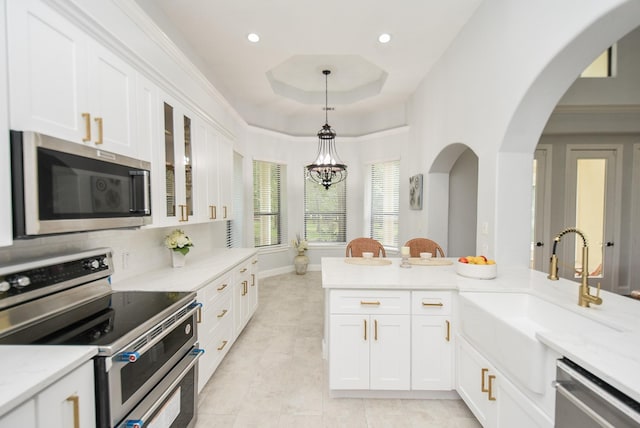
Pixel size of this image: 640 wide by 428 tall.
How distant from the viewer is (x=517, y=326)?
161 centimetres

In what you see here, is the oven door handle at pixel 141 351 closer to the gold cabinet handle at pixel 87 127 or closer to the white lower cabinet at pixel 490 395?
the gold cabinet handle at pixel 87 127

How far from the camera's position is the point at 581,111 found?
13.8 ft

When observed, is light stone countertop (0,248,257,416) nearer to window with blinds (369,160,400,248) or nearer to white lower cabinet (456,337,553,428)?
white lower cabinet (456,337,553,428)

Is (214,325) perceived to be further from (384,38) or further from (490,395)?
(384,38)

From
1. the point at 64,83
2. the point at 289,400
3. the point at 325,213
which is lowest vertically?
the point at 289,400

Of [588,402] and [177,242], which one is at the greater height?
[177,242]

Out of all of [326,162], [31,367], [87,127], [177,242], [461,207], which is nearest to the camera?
[31,367]

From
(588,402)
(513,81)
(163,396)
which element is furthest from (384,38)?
(163,396)

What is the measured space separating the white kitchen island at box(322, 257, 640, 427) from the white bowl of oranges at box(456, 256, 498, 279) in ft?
0.19

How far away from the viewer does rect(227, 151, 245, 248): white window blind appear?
16.9ft

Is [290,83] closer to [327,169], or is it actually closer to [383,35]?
[327,169]

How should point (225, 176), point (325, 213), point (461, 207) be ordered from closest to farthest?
point (225, 176) < point (461, 207) < point (325, 213)

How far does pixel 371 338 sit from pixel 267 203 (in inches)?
168

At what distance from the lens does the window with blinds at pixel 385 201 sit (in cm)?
591
